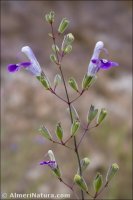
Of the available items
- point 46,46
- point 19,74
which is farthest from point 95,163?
point 46,46

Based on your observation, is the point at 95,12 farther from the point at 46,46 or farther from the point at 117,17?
the point at 46,46

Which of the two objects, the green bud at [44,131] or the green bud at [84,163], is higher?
the green bud at [44,131]

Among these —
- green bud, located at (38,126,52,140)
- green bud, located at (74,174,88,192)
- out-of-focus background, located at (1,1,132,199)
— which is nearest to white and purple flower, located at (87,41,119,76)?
green bud, located at (38,126,52,140)

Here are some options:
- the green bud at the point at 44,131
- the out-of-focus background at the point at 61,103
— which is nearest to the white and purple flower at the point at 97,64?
the green bud at the point at 44,131

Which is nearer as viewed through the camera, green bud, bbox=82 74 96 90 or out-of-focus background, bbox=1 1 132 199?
green bud, bbox=82 74 96 90

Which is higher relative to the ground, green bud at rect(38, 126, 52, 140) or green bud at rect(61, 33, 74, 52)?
green bud at rect(61, 33, 74, 52)

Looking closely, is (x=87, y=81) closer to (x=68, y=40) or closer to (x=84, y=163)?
(x=68, y=40)

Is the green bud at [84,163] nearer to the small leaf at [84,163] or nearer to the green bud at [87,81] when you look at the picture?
the small leaf at [84,163]

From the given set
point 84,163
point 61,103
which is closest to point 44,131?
Result: point 84,163

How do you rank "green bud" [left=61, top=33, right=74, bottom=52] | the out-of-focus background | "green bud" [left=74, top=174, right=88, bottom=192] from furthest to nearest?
1. the out-of-focus background
2. "green bud" [left=61, top=33, right=74, bottom=52]
3. "green bud" [left=74, top=174, right=88, bottom=192]

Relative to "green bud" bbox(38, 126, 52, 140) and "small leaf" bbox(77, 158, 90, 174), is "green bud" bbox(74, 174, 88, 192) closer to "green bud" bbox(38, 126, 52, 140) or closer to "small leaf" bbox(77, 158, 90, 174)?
"small leaf" bbox(77, 158, 90, 174)
